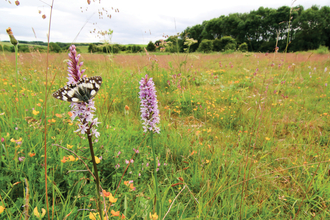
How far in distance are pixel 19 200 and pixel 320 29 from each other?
50749 mm

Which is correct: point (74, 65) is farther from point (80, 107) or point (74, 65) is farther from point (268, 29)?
point (268, 29)

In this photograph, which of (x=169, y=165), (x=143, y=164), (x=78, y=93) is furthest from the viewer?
(x=169, y=165)

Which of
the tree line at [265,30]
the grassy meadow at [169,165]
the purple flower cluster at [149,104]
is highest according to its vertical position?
the tree line at [265,30]

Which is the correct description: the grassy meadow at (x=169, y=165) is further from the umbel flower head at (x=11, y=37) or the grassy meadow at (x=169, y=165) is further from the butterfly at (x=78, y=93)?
the umbel flower head at (x=11, y=37)

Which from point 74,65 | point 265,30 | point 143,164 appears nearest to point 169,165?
point 143,164

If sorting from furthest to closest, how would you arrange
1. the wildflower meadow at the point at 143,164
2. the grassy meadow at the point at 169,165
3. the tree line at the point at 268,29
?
the tree line at the point at 268,29
the grassy meadow at the point at 169,165
the wildflower meadow at the point at 143,164

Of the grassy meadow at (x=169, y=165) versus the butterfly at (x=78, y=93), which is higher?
the butterfly at (x=78, y=93)

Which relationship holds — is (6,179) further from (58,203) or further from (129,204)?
(129,204)

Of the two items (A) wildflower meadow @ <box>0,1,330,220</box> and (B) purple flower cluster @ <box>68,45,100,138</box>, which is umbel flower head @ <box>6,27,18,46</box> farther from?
(B) purple flower cluster @ <box>68,45,100,138</box>

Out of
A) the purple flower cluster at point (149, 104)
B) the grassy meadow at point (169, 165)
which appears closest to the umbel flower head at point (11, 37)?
the grassy meadow at point (169, 165)

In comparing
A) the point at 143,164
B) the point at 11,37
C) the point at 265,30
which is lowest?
the point at 143,164

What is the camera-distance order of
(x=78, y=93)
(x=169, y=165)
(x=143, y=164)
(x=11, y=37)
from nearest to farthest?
(x=78, y=93)
(x=11, y=37)
(x=143, y=164)
(x=169, y=165)

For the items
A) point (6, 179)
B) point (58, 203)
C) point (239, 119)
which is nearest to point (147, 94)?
point (58, 203)

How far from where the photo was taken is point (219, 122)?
342 centimetres
